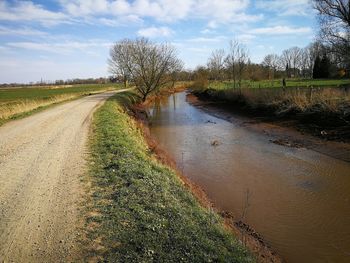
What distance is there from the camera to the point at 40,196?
6.73m

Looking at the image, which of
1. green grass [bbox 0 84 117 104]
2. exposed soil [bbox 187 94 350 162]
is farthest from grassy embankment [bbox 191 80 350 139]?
green grass [bbox 0 84 117 104]

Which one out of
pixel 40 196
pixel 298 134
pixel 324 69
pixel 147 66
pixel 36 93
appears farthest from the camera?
pixel 36 93

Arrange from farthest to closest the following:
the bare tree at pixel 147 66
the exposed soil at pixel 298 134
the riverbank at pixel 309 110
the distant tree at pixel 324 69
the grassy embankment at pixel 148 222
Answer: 1. the distant tree at pixel 324 69
2. the bare tree at pixel 147 66
3. the riverbank at pixel 309 110
4. the exposed soil at pixel 298 134
5. the grassy embankment at pixel 148 222

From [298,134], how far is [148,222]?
46.7ft

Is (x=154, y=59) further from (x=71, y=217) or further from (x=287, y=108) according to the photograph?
(x=71, y=217)

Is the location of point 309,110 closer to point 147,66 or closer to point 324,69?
point 147,66

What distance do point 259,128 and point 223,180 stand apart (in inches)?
415

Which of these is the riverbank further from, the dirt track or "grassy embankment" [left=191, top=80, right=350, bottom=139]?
the dirt track

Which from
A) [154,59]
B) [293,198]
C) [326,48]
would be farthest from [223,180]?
[154,59]

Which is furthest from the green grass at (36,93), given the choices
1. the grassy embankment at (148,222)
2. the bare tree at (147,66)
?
the grassy embankment at (148,222)

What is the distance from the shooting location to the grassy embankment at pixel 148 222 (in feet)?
15.7

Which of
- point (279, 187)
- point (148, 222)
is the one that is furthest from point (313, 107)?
point (148, 222)

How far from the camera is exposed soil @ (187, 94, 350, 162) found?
1423 centimetres

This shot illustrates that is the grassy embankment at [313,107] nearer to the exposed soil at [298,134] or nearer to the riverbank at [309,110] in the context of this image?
the riverbank at [309,110]
